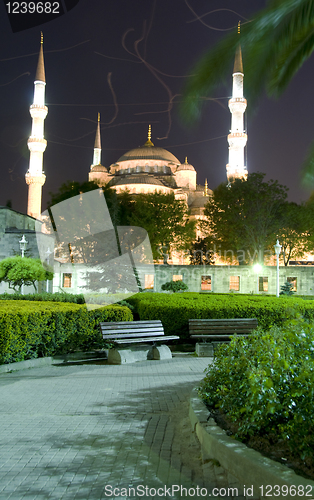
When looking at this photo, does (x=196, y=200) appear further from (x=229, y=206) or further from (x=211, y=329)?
(x=211, y=329)

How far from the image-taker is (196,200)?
72.0 meters

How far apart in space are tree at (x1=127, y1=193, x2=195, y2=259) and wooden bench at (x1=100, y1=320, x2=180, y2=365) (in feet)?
109

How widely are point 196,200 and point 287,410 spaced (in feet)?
228

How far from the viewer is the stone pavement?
308 centimetres

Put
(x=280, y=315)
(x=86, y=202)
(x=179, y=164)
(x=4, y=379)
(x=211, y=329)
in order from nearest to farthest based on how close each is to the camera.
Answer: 1. (x=4, y=379)
2. (x=211, y=329)
3. (x=280, y=315)
4. (x=86, y=202)
5. (x=179, y=164)

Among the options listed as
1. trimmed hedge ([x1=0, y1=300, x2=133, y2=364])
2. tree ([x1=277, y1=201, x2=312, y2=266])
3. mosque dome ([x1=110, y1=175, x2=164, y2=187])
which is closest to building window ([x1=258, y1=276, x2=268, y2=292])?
tree ([x1=277, y1=201, x2=312, y2=266])

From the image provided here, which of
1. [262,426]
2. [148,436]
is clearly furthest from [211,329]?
[262,426]

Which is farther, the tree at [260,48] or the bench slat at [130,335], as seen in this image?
the bench slat at [130,335]

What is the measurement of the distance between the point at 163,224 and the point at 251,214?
29.2ft

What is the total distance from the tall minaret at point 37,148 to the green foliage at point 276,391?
48.1 metres

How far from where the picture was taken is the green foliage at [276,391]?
3087mm

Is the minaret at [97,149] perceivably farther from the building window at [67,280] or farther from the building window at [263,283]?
the building window at [263,283]

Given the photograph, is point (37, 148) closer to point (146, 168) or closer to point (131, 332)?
point (146, 168)

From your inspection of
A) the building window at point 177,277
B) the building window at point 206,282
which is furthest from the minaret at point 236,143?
the building window at point 177,277
